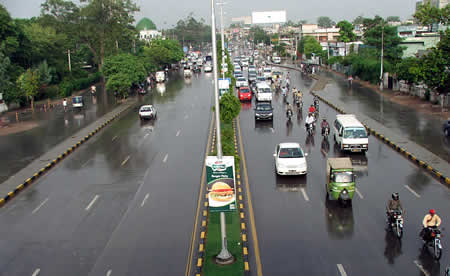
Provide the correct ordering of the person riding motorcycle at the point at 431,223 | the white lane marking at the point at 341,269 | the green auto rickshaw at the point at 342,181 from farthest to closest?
the green auto rickshaw at the point at 342,181 < the person riding motorcycle at the point at 431,223 < the white lane marking at the point at 341,269

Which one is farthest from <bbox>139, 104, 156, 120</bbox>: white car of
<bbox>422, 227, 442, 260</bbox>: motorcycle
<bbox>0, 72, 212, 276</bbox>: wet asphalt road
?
<bbox>422, 227, 442, 260</bbox>: motorcycle

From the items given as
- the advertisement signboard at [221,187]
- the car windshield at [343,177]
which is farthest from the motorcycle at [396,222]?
the advertisement signboard at [221,187]

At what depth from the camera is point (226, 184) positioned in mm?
12133

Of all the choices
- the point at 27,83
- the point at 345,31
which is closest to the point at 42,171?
the point at 27,83

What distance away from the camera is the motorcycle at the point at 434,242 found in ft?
40.1

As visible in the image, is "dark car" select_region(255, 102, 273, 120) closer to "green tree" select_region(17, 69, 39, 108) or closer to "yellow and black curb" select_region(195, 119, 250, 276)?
"yellow and black curb" select_region(195, 119, 250, 276)

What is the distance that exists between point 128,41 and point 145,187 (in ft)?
229

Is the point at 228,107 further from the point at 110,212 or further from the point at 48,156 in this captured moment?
the point at 48,156

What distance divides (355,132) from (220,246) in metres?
13.0

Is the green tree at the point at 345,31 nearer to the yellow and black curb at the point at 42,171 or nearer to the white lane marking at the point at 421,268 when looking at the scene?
the yellow and black curb at the point at 42,171

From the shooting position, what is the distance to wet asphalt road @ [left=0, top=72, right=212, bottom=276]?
13.3 m

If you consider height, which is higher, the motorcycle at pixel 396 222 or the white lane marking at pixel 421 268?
the motorcycle at pixel 396 222

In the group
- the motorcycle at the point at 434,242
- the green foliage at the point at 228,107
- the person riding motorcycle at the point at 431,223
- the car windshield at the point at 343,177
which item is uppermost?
the green foliage at the point at 228,107

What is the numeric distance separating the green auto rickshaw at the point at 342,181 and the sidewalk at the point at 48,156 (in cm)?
1414
